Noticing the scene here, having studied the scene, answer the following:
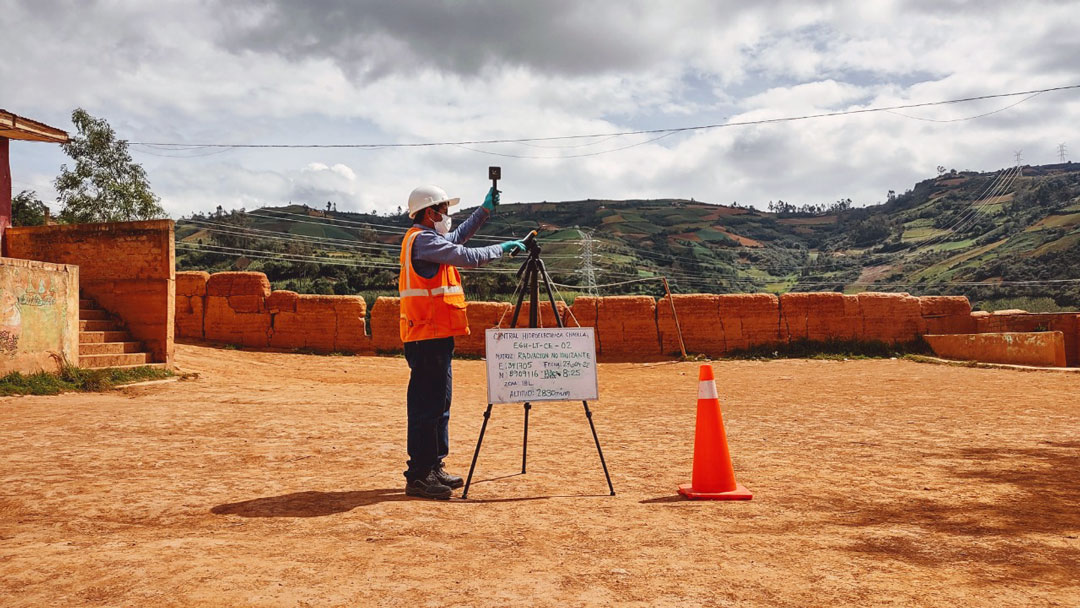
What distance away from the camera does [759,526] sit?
4.23 meters

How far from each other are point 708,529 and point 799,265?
85.9 m

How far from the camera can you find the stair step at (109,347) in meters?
11.8

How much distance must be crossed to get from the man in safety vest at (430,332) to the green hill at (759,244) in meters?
36.0

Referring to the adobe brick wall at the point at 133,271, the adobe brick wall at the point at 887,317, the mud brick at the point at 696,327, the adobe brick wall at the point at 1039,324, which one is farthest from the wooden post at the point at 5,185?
the adobe brick wall at the point at 1039,324

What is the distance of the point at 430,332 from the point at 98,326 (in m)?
10.3

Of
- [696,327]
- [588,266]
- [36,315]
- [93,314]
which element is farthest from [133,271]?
[588,266]

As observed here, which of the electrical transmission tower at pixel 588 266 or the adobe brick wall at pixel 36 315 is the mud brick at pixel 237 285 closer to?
the adobe brick wall at pixel 36 315

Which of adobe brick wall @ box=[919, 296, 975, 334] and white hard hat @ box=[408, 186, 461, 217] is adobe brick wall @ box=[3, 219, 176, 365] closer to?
white hard hat @ box=[408, 186, 461, 217]

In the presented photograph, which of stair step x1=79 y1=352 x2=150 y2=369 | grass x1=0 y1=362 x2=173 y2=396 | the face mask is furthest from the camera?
stair step x1=79 y1=352 x2=150 y2=369

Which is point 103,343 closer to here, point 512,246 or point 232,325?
point 232,325

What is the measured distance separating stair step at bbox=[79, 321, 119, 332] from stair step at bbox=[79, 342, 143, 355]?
486 mm

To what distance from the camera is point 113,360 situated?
11891 millimetres

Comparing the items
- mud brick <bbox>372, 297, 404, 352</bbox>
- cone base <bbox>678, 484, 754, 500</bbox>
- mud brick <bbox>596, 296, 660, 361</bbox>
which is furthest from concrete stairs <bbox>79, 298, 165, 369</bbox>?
cone base <bbox>678, 484, 754, 500</bbox>

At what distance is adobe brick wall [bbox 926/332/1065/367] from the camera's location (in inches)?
598
